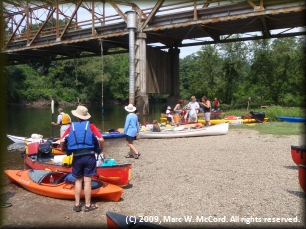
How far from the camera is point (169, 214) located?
17.3 feet

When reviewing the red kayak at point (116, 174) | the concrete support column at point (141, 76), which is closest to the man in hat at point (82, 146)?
the red kayak at point (116, 174)

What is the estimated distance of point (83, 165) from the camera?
5.39 meters

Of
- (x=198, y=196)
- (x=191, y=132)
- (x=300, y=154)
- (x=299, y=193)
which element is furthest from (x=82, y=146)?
(x=191, y=132)


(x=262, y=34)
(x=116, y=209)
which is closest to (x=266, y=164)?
(x=116, y=209)

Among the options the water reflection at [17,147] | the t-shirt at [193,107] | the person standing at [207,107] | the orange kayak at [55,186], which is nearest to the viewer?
the orange kayak at [55,186]

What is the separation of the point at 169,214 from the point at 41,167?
4660 millimetres

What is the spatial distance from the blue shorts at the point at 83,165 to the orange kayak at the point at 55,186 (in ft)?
2.34

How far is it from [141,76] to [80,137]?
59.5 feet

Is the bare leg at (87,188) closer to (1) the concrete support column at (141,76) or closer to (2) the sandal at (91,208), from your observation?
(2) the sandal at (91,208)

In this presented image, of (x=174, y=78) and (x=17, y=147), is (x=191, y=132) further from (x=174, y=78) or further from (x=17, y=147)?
(x=174, y=78)

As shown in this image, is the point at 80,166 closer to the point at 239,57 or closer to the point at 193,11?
the point at 193,11

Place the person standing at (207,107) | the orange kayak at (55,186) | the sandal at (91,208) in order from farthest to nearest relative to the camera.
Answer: the person standing at (207,107) → the orange kayak at (55,186) → the sandal at (91,208)

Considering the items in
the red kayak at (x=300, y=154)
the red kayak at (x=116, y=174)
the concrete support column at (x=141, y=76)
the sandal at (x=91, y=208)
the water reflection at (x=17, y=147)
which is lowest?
the water reflection at (x=17, y=147)

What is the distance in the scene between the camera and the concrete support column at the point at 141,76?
2281cm
